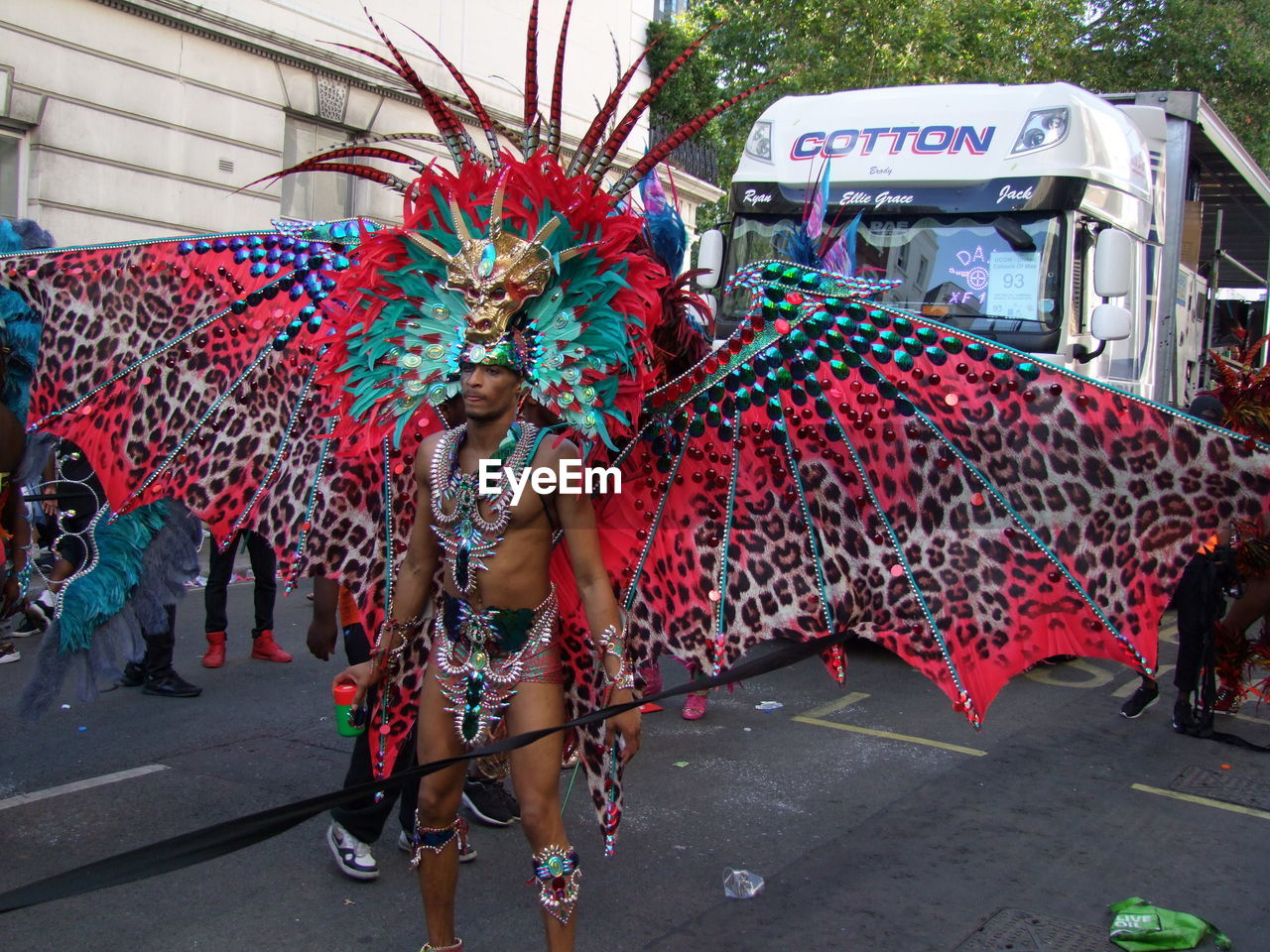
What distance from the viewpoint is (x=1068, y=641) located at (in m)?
3.31

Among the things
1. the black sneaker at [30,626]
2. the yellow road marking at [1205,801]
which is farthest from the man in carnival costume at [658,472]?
the black sneaker at [30,626]

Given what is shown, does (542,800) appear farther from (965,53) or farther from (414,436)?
(965,53)

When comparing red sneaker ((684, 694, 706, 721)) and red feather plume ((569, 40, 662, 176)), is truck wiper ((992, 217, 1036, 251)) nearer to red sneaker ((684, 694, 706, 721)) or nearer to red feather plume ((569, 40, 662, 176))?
red sneaker ((684, 694, 706, 721))

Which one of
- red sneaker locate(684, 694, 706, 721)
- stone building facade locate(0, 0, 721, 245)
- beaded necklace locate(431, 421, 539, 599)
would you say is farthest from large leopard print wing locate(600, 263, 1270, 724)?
stone building facade locate(0, 0, 721, 245)

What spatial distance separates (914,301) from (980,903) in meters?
4.96

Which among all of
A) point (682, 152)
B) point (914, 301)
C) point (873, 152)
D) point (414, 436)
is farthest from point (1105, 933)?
point (682, 152)

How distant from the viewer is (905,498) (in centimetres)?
346

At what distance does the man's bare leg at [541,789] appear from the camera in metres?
3.36

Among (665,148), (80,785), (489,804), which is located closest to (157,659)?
(80,785)

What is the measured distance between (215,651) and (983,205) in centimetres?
599

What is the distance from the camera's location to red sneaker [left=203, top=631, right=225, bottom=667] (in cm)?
743

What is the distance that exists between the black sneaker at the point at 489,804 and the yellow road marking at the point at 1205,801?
3.06 metres

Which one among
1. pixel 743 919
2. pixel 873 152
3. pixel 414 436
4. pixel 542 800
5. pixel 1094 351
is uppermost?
pixel 873 152

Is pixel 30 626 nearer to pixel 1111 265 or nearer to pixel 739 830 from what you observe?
pixel 739 830
